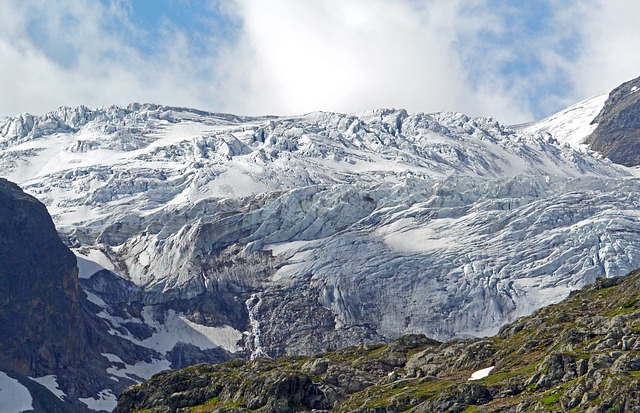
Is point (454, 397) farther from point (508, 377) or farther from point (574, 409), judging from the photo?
point (574, 409)

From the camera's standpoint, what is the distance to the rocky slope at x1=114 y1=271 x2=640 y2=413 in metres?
109

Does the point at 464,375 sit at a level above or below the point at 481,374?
above

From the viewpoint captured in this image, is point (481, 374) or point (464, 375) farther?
point (464, 375)

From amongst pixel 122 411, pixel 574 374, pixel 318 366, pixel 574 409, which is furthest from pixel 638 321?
pixel 122 411

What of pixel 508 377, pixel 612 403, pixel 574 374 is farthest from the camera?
pixel 508 377

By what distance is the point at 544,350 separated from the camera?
13762 centimetres

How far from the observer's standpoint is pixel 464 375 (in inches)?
5438

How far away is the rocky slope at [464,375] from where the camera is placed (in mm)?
108938

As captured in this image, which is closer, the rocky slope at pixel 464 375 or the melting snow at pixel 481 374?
the rocky slope at pixel 464 375

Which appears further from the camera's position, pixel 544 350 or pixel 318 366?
pixel 318 366

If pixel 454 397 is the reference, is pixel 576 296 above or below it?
above

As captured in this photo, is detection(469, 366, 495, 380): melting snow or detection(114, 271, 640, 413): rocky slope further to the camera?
detection(469, 366, 495, 380): melting snow

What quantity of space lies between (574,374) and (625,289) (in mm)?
44581

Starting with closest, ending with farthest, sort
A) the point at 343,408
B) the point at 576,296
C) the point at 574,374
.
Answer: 1. the point at 574,374
2. the point at 343,408
3. the point at 576,296
